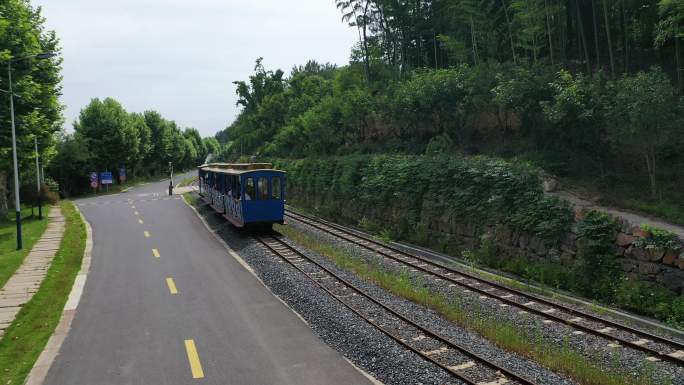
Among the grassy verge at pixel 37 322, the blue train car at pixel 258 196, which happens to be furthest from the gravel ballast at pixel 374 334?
the blue train car at pixel 258 196

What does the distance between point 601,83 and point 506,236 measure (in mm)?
8131

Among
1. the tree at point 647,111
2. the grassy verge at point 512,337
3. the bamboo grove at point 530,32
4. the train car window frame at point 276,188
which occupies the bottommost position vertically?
the grassy verge at point 512,337

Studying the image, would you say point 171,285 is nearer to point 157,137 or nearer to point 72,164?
point 72,164

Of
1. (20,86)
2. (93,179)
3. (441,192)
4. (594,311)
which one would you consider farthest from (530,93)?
(93,179)

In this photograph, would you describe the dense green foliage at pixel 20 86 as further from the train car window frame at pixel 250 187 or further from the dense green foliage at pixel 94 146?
the dense green foliage at pixel 94 146

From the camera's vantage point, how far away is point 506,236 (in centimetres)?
1950

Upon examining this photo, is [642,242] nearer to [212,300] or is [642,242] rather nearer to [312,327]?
[312,327]

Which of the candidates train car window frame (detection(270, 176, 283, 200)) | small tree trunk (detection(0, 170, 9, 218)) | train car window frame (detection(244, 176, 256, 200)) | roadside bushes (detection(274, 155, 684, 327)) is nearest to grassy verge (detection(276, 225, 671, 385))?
roadside bushes (detection(274, 155, 684, 327))

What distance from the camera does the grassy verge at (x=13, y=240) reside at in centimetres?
1789

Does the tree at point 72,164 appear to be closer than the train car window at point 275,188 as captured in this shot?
No

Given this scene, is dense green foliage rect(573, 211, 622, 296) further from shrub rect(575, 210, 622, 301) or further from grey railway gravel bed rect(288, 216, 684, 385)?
grey railway gravel bed rect(288, 216, 684, 385)

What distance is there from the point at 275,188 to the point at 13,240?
13.1 meters

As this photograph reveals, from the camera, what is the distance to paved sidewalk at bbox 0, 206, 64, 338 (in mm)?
13117

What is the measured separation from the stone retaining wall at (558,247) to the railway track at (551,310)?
2773mm
